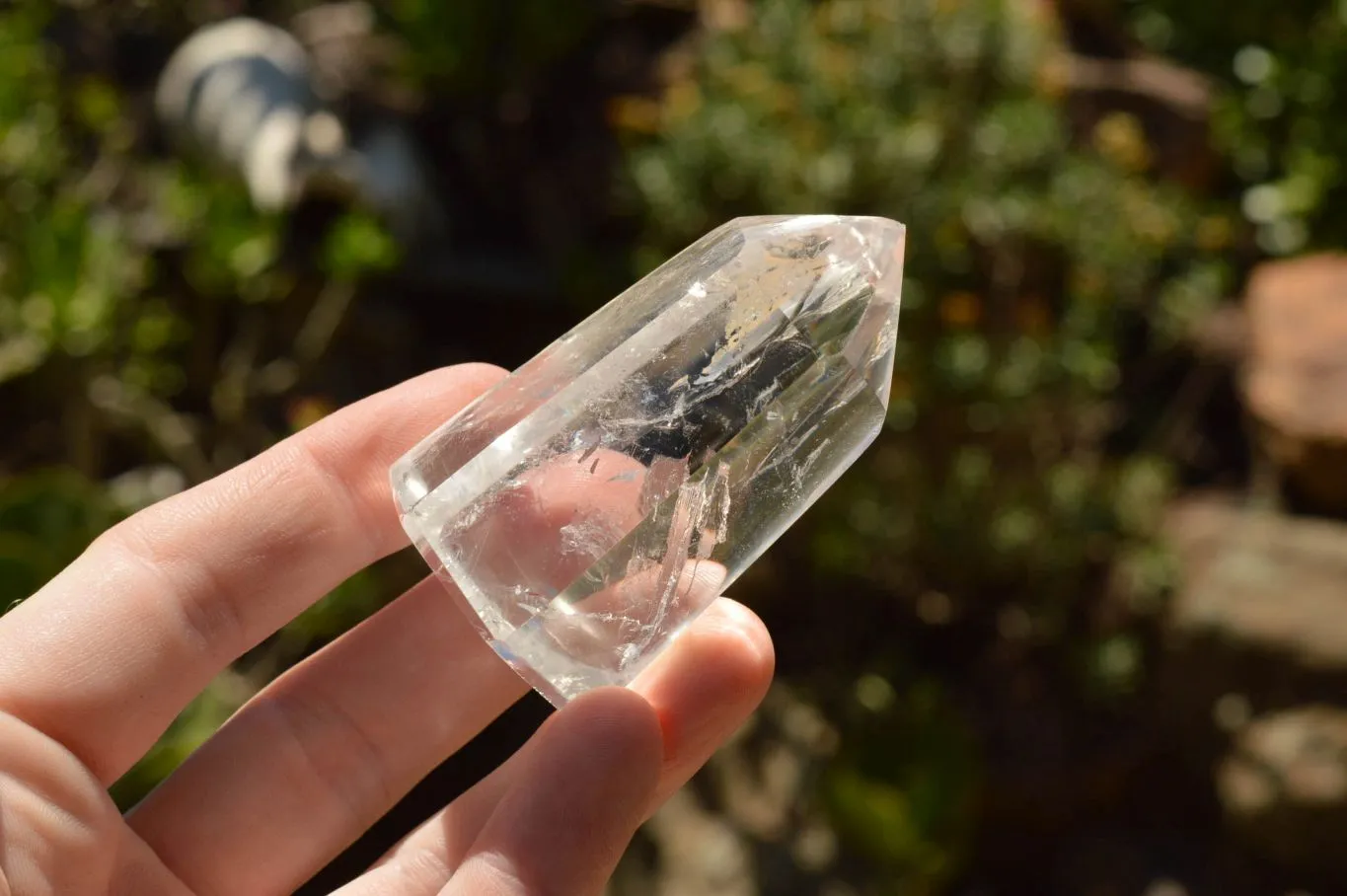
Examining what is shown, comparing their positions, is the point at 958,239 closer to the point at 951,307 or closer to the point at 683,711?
the point at 951,307

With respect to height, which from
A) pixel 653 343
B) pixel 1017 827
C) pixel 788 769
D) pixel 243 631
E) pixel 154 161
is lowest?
pixel 1017 827

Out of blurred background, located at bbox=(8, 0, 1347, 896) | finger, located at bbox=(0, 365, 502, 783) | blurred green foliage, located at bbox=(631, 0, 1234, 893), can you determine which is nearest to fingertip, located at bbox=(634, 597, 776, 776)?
finger, located at bbox=(0, 365, 502, 783)

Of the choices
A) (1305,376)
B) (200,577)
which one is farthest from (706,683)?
(1305,376)

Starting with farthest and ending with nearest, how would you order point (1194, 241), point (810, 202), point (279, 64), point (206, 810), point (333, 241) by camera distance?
point (279, 64) → point (1194, 241) → point (333, 241) → point (810, 202) → point (206, 810)

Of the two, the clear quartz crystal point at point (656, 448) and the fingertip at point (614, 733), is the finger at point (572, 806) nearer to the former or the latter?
the fingertip at point (614, 733)

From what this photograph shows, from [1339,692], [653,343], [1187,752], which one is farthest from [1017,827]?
[653,343]

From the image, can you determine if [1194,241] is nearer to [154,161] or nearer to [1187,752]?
[1187,752]

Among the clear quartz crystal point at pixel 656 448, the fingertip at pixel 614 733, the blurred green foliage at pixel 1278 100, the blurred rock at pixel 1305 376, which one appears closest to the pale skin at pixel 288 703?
the fingertip at pixel 614 733
